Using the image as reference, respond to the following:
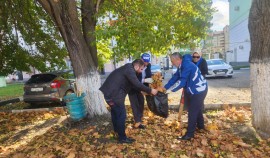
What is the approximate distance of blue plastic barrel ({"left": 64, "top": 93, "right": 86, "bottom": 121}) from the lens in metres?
5.64

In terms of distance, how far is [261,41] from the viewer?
408 centimetres

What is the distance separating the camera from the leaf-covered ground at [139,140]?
13.2 feet

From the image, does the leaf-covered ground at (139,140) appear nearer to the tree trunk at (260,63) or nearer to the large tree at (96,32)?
the tree trunk at (260,63)

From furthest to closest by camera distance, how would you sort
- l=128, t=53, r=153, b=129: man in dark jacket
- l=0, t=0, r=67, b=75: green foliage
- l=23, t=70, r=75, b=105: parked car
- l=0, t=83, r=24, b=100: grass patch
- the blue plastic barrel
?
l=0, t=83, r=24, b=100: grass patch, l=23, t=70, r=75, b=105: parked car, l=0, t=0, r=67, b=75: green foliage, the blue plastic barrel, l=128, t=53, r=153, b=129: man in dark jacket

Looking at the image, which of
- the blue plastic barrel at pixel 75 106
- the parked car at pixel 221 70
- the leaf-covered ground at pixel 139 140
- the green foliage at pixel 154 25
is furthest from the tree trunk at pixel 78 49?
the parked car at pixel 221 70

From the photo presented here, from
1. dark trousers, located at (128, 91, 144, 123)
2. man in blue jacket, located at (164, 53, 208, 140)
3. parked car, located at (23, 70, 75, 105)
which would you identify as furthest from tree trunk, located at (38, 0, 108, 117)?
parked car, located at (23, 70, 75, 105)

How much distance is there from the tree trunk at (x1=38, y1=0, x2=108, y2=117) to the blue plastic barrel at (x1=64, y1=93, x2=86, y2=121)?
22 centimetres

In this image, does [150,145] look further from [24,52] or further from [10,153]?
[24,52]

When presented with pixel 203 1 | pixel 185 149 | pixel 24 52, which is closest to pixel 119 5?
pixel 203 1

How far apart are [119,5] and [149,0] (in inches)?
37.6

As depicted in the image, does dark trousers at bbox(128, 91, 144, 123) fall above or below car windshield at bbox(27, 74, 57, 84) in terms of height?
below

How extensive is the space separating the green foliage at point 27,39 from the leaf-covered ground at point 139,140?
14.3ft

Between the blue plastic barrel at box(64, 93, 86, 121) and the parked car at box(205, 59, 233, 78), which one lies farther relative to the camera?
the parked car at box(205, 59, 233, 78)

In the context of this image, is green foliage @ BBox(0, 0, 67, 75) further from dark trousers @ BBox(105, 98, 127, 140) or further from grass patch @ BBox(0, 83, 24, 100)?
dark trousers @ BBox(105, 98, 127, 140)
